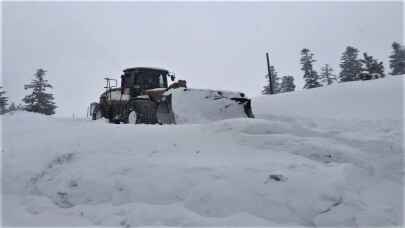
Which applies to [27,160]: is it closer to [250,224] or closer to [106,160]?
[106,160]

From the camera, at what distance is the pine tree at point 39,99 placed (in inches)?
1526

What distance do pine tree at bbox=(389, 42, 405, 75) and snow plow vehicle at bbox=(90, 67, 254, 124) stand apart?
129 feet

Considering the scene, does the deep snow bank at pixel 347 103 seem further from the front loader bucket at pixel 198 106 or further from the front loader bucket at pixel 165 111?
the front loader bucket at pixel 165 111

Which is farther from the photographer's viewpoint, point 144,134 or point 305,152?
point 144,134

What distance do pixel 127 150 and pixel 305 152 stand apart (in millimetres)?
3564

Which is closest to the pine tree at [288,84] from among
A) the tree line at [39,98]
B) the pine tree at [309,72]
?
the pine tree at [309,72]

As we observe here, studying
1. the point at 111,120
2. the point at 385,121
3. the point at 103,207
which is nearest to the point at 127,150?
the point at 103,207

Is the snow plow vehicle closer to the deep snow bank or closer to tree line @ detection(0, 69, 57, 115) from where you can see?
the deep snow bank

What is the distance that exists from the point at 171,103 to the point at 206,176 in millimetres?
6175

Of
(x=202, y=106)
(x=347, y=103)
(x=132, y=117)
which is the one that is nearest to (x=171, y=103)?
(x=202, y=106)

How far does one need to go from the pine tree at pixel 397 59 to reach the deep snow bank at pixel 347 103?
30928mm

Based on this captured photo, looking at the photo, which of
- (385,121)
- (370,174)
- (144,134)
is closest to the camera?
(370,174)

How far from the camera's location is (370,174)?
6719 mm

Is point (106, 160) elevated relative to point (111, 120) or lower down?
lower down
